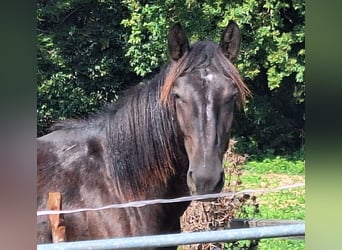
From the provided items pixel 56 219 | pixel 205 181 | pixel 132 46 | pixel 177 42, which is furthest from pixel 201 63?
pixel 56 219

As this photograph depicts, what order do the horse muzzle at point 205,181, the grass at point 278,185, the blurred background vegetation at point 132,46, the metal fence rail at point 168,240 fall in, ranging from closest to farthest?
the metal fence rail at point 168,240
the horse muzzle at point 205,181
the blurred background vegetation at point 132,46
the grass at point 278,185

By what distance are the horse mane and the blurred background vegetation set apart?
6cm

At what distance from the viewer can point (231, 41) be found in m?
1.98

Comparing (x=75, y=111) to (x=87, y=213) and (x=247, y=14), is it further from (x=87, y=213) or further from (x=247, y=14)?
(x=247, y=14)

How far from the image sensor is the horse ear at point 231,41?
6.46ft

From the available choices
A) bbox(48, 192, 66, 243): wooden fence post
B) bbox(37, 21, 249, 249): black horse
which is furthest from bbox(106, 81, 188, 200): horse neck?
bbox(48, 192, 66, 243): wooden fence post

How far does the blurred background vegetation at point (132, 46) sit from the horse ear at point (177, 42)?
0.10 feet

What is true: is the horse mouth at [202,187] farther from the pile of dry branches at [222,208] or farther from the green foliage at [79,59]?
the green foliage at [79,59]

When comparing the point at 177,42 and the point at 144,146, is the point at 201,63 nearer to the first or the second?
the point at 177,42

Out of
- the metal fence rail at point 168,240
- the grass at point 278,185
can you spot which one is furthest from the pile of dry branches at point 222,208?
the metal fence rail at point 168,240

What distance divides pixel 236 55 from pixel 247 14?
200mm

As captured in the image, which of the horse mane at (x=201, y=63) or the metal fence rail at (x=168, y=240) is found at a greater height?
the horse mane at (x=201, y=63)

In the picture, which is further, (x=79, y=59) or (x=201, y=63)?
→ (x=79, y=59)

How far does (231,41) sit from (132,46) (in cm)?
40
